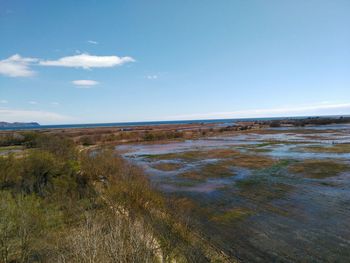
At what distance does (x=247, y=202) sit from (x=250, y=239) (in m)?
4.52

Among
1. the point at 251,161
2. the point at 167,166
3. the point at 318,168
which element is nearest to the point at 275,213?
the point at 318,168

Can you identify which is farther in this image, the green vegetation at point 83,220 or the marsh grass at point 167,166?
the marsh grass at point 167,166

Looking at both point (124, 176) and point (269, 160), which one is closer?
point (124, 176)

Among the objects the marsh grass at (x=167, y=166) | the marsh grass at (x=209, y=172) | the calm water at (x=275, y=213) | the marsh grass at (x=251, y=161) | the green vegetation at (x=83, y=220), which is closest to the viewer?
the green vegetation at (x=83, y=220)

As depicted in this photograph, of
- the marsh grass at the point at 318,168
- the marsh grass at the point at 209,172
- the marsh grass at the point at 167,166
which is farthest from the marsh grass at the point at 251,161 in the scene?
the marsh grass at the point at 167,166

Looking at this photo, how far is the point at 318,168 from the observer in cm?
2214

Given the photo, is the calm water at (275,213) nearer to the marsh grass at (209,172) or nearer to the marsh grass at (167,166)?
the marsh grass at (209,172)

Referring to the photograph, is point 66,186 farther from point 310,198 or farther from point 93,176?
point 310,198

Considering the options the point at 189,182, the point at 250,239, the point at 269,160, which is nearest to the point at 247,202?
the point at 250,239

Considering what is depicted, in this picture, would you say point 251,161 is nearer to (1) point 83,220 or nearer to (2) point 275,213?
(2) point 275,213

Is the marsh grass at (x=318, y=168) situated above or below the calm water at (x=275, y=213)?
above

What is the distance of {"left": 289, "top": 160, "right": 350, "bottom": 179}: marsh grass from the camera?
2006cm

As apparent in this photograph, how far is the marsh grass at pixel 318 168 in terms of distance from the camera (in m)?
20.1

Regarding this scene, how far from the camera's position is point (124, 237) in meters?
6.24
